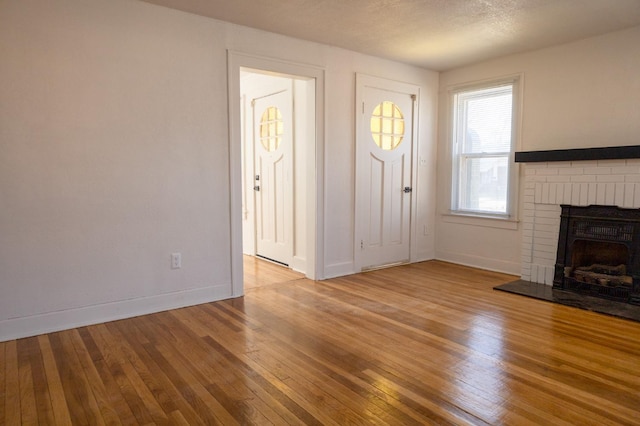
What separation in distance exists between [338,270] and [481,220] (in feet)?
6.18

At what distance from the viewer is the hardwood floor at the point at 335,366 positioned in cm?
200

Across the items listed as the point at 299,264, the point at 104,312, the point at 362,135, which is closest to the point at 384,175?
the point at 362,135

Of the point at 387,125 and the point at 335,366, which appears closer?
the point at 335,366

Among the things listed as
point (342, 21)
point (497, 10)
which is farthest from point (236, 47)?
point (497, 10)

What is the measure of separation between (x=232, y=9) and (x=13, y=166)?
197 cm

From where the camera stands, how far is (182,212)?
11.6ft

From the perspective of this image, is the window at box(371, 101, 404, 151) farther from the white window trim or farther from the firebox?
the firebox

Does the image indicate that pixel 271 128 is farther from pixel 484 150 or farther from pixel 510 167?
pixel 510 167

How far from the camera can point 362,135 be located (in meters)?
4.73

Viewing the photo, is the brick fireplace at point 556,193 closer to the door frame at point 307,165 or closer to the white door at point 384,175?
the white door at point 384,175

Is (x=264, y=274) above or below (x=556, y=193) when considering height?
below

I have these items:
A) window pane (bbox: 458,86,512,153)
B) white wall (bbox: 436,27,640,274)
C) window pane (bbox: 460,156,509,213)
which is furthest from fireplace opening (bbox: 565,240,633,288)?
window pane (bbox: 458,86,512,153)

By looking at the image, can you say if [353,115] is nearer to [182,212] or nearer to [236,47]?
[236,47]

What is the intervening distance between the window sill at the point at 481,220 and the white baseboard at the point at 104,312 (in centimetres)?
306
